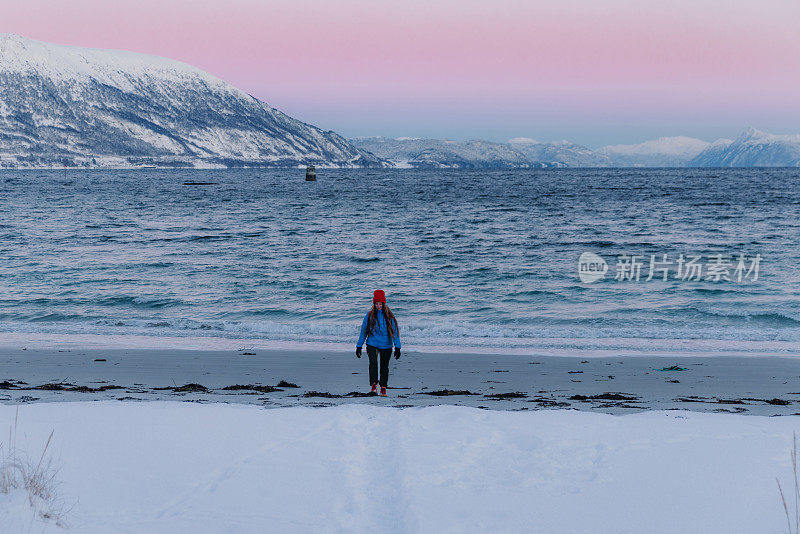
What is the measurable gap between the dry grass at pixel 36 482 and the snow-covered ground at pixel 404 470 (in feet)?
0.27

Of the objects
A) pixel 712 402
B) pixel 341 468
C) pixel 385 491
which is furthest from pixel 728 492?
pixel 712 402

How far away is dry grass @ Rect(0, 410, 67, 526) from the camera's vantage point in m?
4.48

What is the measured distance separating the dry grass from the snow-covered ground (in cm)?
8

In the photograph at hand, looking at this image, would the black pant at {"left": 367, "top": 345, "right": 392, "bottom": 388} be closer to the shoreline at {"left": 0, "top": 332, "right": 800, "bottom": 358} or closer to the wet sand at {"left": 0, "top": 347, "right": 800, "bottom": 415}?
the wet sand at {"left": 0, "top": 347, "right": 800, "bottom": 415}

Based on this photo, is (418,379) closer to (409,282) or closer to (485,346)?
(485,346)

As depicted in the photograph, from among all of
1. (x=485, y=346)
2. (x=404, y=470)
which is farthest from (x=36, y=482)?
(x=485, y=346)

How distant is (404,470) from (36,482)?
285 cm

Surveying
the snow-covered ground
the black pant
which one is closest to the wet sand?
the black pant

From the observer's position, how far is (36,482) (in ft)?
15.4

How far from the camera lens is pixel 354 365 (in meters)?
13.0

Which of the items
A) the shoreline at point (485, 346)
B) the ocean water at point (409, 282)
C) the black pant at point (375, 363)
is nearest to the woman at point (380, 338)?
the black pant at point (375, 363)

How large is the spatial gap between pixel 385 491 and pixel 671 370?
8930mm

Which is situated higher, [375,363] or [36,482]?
[36,482]

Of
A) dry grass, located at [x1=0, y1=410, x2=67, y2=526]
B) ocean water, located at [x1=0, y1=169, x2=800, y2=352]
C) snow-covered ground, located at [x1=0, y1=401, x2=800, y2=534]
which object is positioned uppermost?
dry grass, located at [x1=0, y1=410, x2=67, y2=526]
